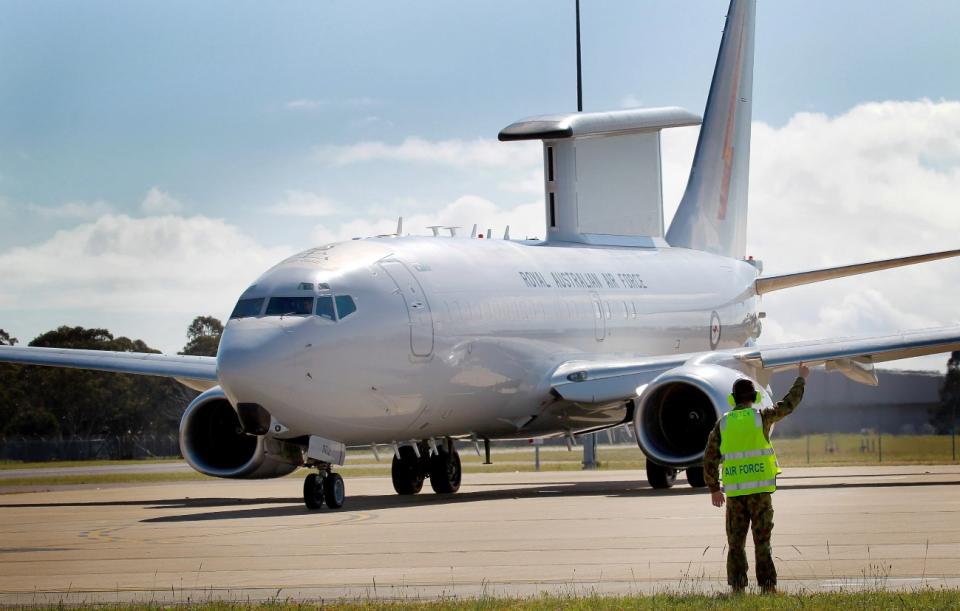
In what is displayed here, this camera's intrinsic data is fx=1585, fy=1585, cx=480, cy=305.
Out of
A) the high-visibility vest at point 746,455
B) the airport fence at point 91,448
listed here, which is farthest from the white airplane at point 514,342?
the airport fence at point 91,448

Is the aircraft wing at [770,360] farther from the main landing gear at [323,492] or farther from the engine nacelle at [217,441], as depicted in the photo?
the main landing gear at [323,492]

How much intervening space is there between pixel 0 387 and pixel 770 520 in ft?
192

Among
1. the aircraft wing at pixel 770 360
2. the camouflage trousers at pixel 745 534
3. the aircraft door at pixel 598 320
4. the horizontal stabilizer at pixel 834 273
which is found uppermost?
the horizontal stabilizer at pixel 834 273

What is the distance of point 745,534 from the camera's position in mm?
11945

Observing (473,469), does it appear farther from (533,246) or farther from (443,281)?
(443,281)

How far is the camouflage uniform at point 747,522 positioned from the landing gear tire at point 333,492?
10750 millimetres

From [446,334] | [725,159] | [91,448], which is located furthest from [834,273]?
[91,448]

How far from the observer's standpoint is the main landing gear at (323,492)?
2248 cm

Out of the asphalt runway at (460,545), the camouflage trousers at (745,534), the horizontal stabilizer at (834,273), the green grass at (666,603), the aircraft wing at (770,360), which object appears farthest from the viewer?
the horizontal stabilizer at (834,273)

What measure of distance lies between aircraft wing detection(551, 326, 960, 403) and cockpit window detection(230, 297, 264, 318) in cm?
731

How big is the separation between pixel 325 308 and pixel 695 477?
847cm

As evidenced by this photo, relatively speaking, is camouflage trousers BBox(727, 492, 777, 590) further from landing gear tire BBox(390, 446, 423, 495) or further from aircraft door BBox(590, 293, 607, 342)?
aircraft door BBox(590, 293, 607, 342)

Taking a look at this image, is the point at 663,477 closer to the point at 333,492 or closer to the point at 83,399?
the point at 333,492

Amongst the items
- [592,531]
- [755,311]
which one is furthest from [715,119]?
[592,531]
